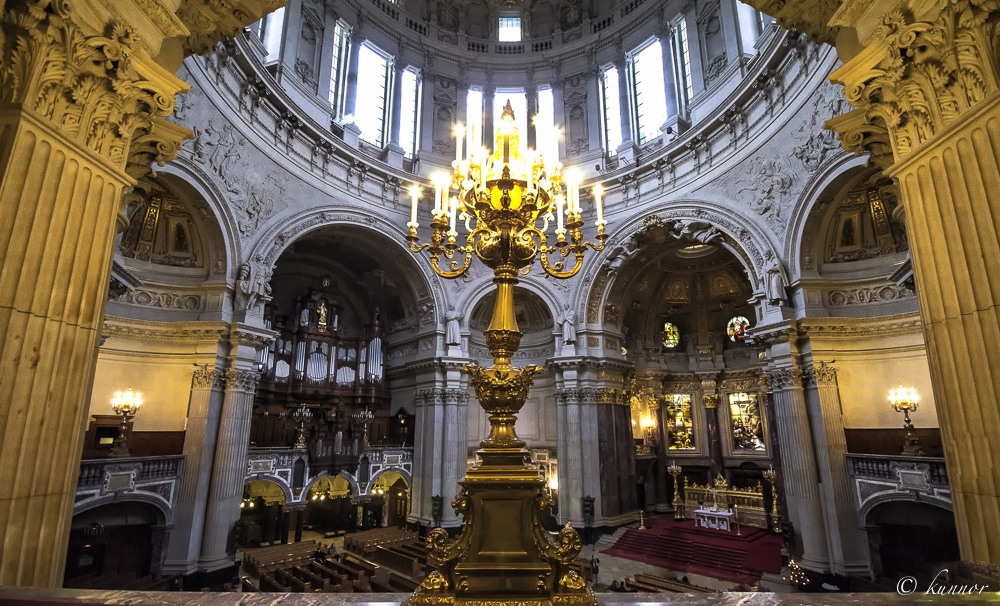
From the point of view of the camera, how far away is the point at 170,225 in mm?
13352

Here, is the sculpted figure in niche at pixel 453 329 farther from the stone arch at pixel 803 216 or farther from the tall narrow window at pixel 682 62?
the tall narrow window at pixel 682 62

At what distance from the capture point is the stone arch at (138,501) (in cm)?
1027

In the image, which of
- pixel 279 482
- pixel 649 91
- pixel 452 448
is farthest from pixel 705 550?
pixel 649 91

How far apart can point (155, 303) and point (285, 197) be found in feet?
15.5

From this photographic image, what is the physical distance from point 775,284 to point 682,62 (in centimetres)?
1040

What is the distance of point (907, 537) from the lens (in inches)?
449

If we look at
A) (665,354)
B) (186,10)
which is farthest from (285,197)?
(665,354)

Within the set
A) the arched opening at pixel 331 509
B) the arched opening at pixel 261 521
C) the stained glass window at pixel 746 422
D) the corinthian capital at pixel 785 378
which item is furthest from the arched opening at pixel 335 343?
the stained glass window at pixel 746 422

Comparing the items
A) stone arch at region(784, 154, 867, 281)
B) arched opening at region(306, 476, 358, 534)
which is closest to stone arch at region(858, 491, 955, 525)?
stone arch at region(784, 154, 867, 281)

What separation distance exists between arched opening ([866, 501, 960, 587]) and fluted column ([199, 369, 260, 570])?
608 inches

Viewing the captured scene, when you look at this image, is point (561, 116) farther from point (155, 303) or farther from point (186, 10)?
point (186, 10)

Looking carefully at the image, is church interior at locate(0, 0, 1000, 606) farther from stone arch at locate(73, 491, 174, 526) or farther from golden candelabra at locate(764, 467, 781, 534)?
golden candelabra at locate(764, 467, 781, 534)

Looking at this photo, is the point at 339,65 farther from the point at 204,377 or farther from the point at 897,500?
the point at 897,500

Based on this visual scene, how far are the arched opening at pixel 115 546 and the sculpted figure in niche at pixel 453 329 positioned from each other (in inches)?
402
